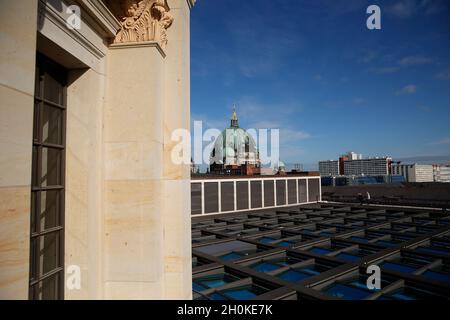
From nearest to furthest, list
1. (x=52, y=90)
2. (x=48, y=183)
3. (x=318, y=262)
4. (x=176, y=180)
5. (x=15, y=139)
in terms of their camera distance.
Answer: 1. (x=15, y=139)
2. (x=48, y=183)
3. (x=52, y=90)
4. (x=176, y=180)
5. (x=318, y=262)

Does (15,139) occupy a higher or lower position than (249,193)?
higher

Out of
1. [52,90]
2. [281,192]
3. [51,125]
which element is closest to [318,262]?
[51,125]

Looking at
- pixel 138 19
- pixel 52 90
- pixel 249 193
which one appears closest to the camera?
pixel 52 90

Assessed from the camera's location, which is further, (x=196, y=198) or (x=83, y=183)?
(x=196, y=198)

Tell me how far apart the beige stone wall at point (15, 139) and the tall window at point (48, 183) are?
49.0 inches

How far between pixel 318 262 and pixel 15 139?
57.5 ft

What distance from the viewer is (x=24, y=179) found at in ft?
8.04

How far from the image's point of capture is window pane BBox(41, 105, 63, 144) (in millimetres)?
3838

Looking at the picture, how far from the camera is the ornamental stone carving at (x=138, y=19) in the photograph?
15.8 feet

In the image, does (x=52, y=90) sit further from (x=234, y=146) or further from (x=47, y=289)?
(x=234, y=146)

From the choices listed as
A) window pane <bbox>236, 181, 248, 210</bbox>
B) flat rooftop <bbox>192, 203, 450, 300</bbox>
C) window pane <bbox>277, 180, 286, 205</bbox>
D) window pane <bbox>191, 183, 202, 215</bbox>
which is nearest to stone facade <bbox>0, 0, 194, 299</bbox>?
flat rooftop <bbox>192, 203, 450, 300</bbox>

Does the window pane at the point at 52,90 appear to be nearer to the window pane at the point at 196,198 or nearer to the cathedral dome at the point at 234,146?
the window pane at the point at 196,198

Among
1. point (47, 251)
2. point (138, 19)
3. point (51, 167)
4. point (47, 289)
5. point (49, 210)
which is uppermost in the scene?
point (138, 19)

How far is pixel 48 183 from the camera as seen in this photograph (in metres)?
3.92
